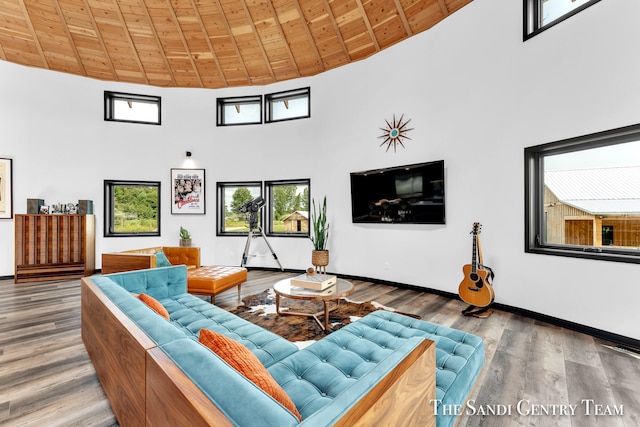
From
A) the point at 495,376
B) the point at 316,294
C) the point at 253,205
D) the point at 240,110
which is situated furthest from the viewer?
the point at 240,110

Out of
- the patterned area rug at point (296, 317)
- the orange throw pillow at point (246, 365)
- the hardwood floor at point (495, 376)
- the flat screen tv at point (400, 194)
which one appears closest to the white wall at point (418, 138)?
the flat screen tv at point (400, 194)

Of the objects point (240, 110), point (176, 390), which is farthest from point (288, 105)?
point (176, 390)

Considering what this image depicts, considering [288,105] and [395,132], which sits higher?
[288,105]

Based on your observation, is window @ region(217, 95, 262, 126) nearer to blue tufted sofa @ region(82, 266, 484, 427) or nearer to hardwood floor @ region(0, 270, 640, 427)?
hardwood floor @ region(0, 270, 640, 427)

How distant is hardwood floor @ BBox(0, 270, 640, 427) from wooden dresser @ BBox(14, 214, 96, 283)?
1.89 m

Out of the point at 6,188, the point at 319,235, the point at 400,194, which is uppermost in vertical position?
the point at 6,188

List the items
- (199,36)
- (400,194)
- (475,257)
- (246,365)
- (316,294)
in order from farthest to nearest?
(199,36), (400,194), (475,257), (316,294), (246,365)

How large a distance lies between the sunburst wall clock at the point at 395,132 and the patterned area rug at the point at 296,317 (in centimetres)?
258

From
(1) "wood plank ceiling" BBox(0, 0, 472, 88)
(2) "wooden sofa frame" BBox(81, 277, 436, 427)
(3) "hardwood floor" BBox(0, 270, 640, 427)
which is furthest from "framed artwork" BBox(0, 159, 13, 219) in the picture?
(2) "wooden sofa frame" BBox(81, 277, 436, 427)

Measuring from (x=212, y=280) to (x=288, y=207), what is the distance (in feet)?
9.08

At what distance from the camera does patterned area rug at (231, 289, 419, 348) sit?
9.13 ft

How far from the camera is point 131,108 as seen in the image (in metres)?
5.88

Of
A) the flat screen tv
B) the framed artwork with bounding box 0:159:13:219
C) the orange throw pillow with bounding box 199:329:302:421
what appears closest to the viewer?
the orange throw pillow with bounding box 199:329:302:421

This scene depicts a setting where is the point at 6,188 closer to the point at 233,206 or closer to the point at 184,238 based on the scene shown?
the point at 184,238
